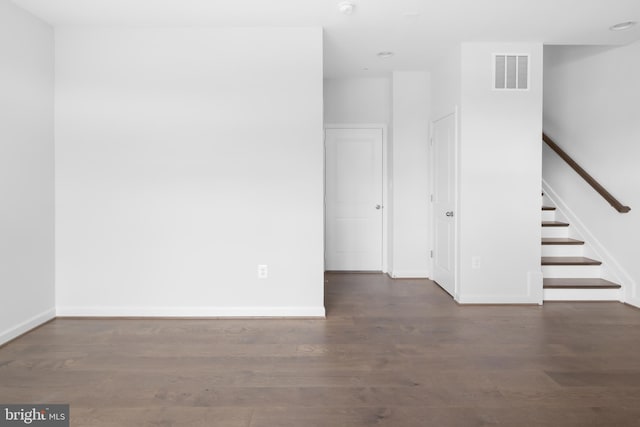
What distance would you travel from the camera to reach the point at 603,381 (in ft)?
7.74

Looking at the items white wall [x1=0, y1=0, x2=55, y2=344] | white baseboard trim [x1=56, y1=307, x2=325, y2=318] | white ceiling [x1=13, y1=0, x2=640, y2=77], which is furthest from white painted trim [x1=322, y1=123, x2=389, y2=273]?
white wall [x1=0, y1=0, x2=55, y2=344]

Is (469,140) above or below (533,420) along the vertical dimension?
above

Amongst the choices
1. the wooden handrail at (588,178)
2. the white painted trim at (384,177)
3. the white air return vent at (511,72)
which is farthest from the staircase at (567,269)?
the white painted trim at (384,177)

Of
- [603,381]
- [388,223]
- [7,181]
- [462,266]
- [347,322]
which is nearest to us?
[603,381]

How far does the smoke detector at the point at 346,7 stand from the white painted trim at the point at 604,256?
140 inches

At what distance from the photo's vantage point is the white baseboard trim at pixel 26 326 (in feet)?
9.78

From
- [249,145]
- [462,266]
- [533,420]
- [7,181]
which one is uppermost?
[249,145]

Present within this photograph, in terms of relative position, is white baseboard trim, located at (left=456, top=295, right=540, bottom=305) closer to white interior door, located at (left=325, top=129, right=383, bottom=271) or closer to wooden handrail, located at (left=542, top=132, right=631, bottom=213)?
wooden handrail, located at (left=542, top=132, right=631, bottom=213)

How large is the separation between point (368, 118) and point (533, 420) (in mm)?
4193

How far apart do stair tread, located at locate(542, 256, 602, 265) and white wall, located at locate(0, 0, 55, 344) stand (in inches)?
192

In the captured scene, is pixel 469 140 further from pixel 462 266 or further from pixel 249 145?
pixel 249 145

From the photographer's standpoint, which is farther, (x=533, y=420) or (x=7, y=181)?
(x=7, y=181)

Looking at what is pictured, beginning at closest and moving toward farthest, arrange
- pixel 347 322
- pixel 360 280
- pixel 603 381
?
pixel 603 381 < pixel 347 322 < pixel 360 280

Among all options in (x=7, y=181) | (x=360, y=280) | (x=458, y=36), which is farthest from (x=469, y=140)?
(x=7, y=181)
